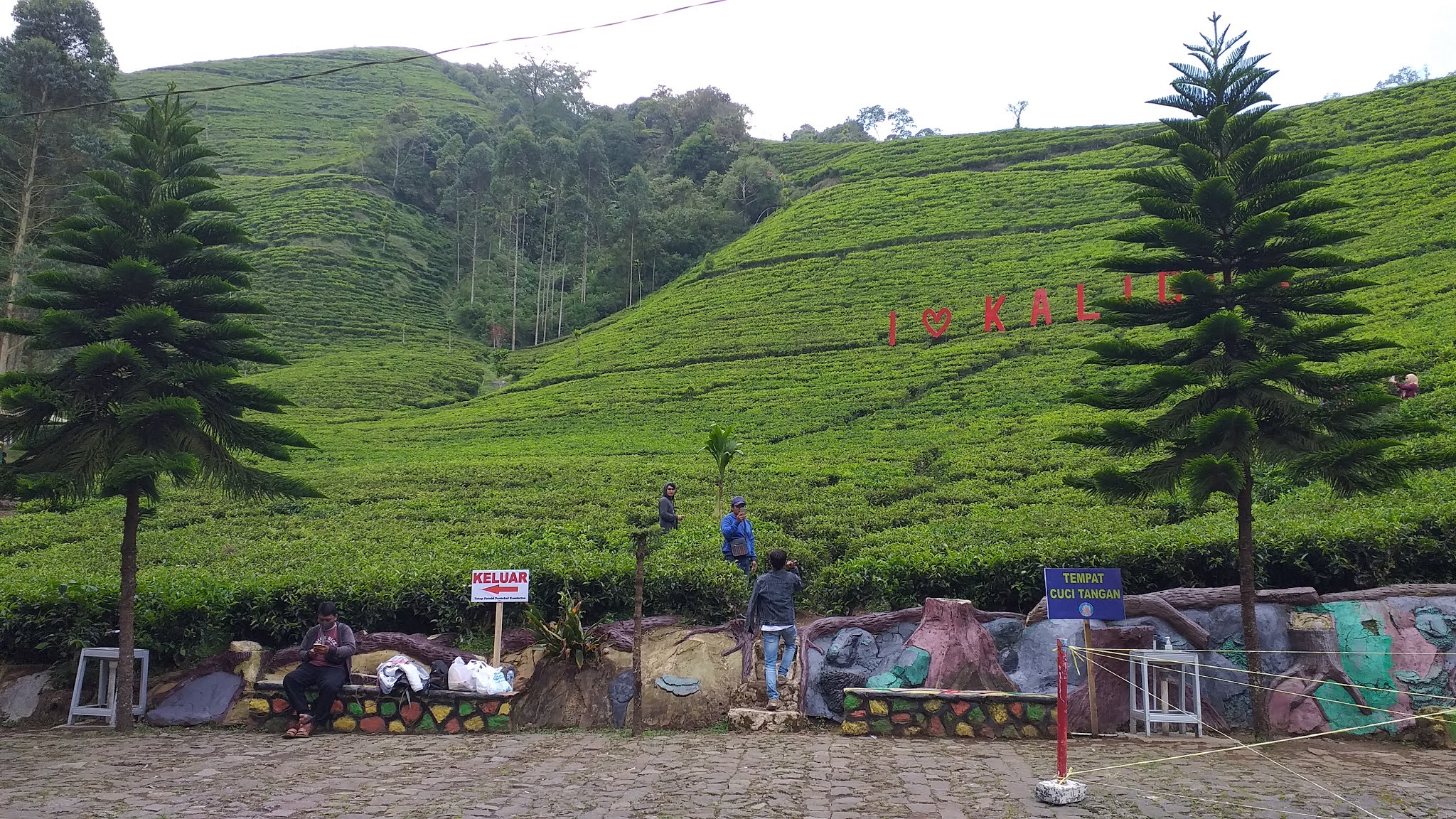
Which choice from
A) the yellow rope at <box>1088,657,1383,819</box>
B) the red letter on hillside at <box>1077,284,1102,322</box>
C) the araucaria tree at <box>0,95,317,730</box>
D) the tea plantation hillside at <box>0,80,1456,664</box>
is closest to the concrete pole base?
the yellow rope at <box>1088,657,1383,819</box>

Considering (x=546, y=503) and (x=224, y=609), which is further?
(x=546, y=503)

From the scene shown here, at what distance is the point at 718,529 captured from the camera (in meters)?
15.1

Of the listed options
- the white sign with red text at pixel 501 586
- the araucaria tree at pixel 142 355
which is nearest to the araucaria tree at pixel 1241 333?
the white sign with red text at pixel 501 586

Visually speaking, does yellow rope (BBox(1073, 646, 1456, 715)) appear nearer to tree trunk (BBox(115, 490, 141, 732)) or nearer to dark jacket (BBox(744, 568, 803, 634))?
dark jacket (BBox(744, 568, 803, 634))

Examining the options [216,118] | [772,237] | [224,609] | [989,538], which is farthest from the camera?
[216,118]

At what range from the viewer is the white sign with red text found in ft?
32.3

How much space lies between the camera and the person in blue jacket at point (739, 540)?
39.2 feet

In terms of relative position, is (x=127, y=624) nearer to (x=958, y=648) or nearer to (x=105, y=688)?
(x=105, y=688)

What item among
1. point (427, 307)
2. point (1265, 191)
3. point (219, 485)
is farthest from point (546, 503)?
point (427, 307)

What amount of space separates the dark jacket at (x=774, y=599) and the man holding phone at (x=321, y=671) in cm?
418

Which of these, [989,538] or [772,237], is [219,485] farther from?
[772,237]

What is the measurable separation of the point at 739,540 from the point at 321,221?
68.5 m

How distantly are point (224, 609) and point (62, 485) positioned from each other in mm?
2245

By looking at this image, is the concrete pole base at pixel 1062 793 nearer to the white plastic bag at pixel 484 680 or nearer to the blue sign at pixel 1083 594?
the blue sign at pixel 1083 594
